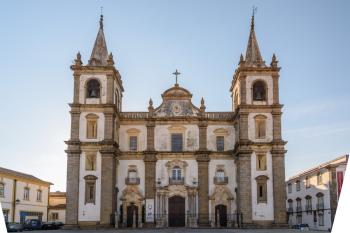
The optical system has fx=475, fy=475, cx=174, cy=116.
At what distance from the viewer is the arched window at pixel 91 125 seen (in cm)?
4066

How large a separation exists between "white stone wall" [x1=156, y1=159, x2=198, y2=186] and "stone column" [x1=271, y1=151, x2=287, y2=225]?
6.96 meters

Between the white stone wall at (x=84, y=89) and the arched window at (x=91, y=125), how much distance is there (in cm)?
140

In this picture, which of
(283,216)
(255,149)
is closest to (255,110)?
(255,149)

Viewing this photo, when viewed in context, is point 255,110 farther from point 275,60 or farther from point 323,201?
point 323,201

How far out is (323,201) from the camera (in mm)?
46000

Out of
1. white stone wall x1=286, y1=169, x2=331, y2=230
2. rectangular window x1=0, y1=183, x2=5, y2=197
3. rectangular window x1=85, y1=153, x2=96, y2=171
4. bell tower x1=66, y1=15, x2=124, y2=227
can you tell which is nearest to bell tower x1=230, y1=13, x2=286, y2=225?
white stone wall x1=286, y1=169, x2=331, y2=230

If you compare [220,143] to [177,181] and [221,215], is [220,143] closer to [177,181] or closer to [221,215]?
[177,181]

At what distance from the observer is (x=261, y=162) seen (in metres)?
40.2

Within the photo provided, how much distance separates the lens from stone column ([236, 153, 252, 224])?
39.0 metres

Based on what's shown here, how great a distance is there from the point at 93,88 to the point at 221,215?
15.8 metres

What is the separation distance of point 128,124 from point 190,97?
6.28 m

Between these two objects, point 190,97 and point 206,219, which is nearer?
point 206,219

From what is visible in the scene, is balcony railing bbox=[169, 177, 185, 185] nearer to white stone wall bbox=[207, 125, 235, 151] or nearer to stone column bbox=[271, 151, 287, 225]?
white stone wall bbox=[207, 125, 235, 151]

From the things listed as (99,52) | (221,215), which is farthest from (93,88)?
(221,215)
